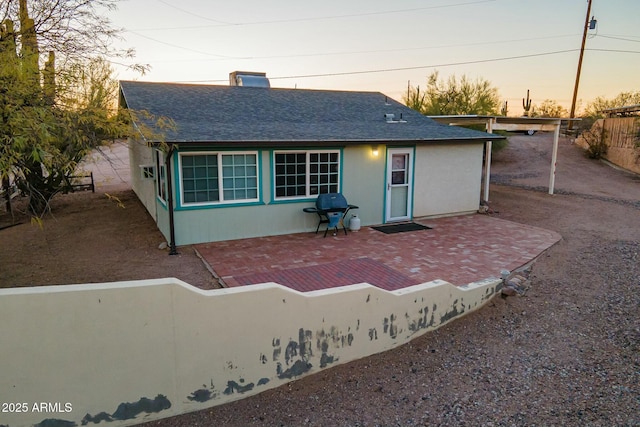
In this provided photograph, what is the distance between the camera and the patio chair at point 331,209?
32.1ft

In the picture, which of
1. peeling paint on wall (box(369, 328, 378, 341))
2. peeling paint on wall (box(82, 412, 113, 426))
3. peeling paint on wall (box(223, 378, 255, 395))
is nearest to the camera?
peeling paint on wall (box(82, 412, 113, 426))

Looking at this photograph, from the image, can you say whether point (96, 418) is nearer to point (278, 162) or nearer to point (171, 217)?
point (171, 217)

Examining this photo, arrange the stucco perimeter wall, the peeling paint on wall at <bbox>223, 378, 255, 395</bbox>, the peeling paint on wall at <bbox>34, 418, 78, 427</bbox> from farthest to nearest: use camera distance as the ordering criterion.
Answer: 1. the peeling paint on wall at <bbox>223, 378, 255, 395</bbox>
2. the peeling paint on wall at <bbox>34, 418, 78, 427</bbox>
3. the stucco perimeter wall

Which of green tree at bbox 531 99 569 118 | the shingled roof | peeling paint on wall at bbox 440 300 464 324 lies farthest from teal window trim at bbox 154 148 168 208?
green tree at bbox 531 99 569 118

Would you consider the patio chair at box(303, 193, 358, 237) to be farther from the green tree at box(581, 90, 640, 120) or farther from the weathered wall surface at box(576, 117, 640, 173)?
the green tree at box(581, 90, 640, 120)

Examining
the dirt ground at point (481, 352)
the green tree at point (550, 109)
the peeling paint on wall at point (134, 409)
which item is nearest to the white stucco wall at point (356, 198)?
the dirt ground at point (481, 352)

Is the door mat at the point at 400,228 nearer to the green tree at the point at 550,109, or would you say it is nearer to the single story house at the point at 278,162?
the single story house at the point at 278,162

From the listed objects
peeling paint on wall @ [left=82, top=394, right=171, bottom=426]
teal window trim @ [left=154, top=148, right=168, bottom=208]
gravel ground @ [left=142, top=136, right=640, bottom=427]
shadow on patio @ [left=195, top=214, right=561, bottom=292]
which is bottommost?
gravel ground @ [left=142, top=136, right=640, bottom=427]

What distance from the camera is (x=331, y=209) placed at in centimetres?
978

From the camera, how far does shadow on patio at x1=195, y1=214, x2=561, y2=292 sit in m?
7.00

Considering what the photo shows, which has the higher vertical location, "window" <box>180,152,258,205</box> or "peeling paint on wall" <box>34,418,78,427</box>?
"window" <box>180,152,258,205</box>

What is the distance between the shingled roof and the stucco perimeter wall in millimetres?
4952

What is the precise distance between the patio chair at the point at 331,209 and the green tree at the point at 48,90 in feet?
16.1

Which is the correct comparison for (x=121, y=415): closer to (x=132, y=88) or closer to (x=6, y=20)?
(x=6, y=20)
